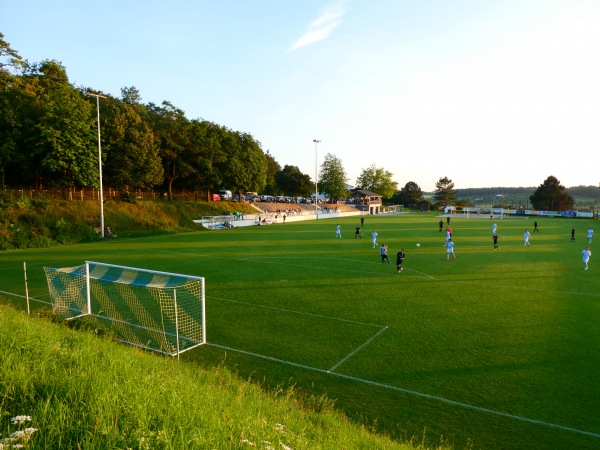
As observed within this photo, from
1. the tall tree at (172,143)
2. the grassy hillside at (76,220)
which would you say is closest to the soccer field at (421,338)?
the grassy hillside at (76,220)

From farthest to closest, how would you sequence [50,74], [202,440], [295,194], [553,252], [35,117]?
[295,194]
[50,74]
[35,117]
[553,252]
[202,440]

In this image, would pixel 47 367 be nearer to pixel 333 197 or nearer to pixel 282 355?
pixel 282 355

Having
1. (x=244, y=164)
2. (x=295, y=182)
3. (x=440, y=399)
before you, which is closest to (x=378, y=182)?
(x=295, y=182)

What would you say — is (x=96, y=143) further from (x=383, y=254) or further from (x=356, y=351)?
(x=356, y=351)

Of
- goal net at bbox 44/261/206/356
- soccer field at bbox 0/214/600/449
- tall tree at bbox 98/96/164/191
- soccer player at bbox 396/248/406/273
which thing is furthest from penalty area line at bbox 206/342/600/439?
tall tree at bbox 98/96/164/191

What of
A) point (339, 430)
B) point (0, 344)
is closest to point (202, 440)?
point (339, 430)

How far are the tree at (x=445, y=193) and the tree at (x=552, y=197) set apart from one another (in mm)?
31456

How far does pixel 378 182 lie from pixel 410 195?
44.3 ft

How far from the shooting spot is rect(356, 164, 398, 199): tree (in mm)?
126000

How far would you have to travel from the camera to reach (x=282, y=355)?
984cm

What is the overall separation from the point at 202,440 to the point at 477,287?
16593 millimetres

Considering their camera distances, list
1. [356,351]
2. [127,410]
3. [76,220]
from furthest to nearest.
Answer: [76,220]
[356,351]
[127,410]

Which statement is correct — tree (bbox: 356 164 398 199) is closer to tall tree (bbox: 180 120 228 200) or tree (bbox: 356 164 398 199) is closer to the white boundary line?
tall tree (bbox: 180 120 228 200)

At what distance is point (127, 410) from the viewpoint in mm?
3988
